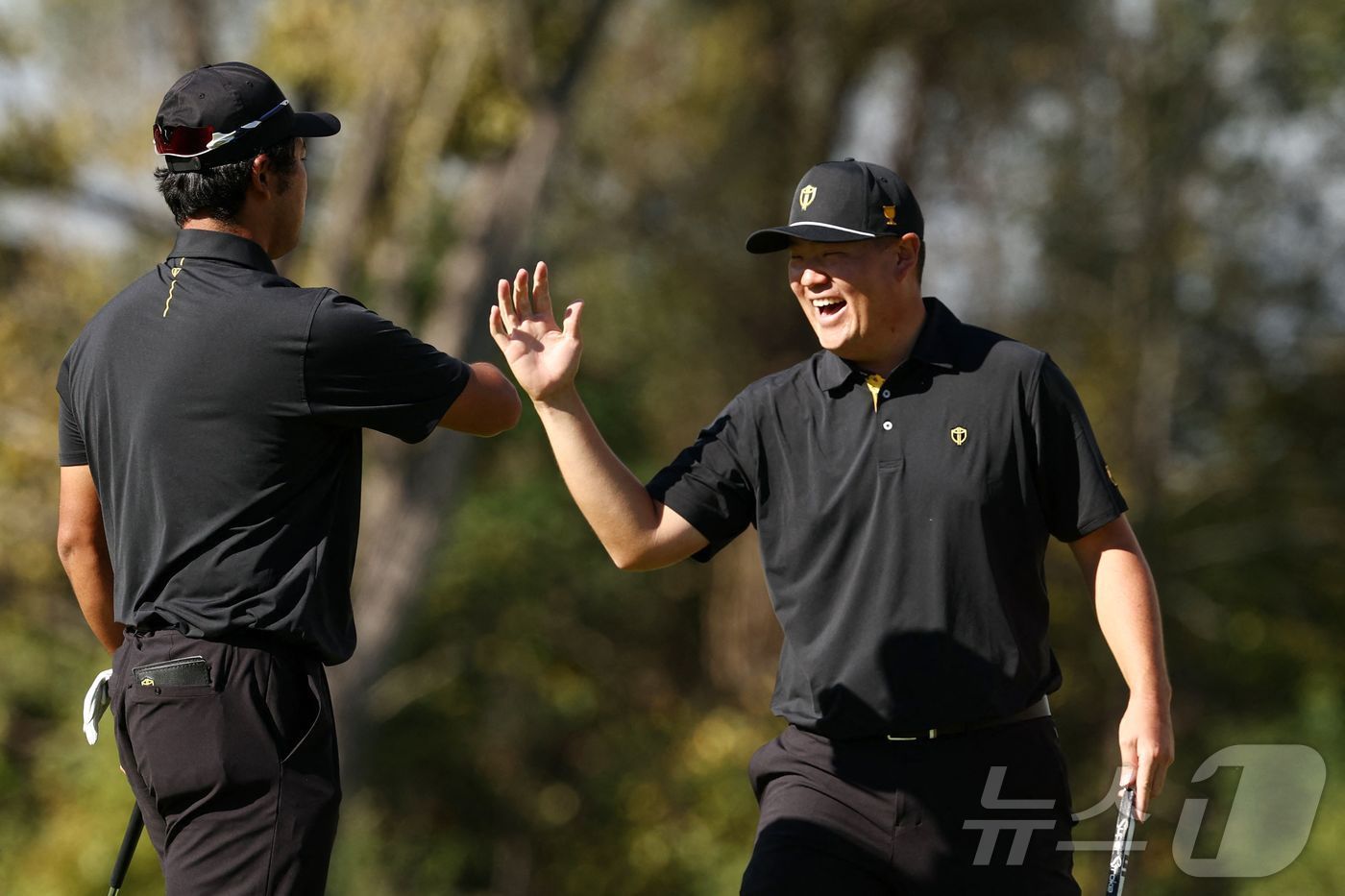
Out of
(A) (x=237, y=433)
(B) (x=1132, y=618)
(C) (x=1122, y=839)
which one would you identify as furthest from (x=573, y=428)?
(C) (x=1122, y=839)

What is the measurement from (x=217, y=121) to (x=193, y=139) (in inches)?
2.4

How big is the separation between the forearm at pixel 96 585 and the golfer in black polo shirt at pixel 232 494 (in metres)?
0.26

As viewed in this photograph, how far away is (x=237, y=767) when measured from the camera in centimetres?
324

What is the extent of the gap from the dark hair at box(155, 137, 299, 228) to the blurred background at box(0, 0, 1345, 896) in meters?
13.8

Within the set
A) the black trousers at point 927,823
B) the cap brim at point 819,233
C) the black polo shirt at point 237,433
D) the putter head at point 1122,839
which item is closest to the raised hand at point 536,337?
the black polo shirt at point 237,433

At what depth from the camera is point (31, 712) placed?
19297mm

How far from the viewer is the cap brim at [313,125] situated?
352 centimetres

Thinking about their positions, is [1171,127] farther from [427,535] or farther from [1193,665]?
[427,535]

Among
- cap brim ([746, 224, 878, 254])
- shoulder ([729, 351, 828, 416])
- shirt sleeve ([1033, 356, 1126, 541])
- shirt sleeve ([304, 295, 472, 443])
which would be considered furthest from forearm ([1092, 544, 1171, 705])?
shirt sleeve ([304, 295, 472, 443])

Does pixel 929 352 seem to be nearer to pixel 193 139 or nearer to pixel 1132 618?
pixel 1132 618

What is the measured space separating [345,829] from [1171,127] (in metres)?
11.8

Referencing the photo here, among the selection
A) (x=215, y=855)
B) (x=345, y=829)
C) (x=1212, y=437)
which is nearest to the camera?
(x=215, y=855)

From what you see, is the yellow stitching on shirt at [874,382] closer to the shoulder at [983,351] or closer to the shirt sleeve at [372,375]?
the shoulder at [983,351]

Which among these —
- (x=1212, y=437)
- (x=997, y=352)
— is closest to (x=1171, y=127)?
(x=1212, y=437)
